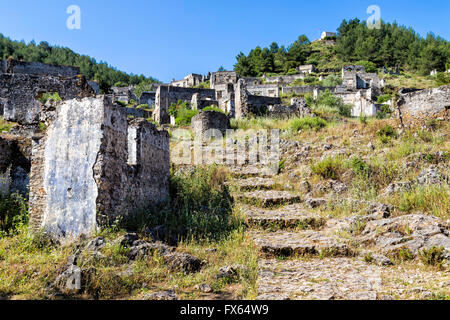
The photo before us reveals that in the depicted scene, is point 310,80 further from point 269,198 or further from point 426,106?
point 269,198

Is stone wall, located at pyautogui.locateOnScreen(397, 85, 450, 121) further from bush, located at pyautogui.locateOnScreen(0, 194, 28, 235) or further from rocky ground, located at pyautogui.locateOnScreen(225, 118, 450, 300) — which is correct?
bush, located at pyautogui.locateOnScreen(0, 194, 28, 235)

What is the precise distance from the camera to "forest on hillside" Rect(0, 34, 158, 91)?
7519 cm

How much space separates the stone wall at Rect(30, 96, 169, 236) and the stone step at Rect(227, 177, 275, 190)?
3.52 m

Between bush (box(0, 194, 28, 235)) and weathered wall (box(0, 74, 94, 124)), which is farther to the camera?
weathered wall (box(0, 74, 94, 124))

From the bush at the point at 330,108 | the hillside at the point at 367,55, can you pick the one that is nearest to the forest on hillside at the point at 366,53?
the hillside at the point at 367,55

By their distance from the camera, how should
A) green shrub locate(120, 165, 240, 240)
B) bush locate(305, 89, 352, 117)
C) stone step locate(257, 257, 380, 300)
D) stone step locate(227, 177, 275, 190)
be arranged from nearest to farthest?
stone step locate(257, 257, 380, 300)
green shrub locate(120, 165, 240, 240)
stone step locate(227, 177, 275, 190)
bush locate(305, 89, 352, 117)

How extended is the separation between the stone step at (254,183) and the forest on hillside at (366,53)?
2393 inches

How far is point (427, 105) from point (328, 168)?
5.58m

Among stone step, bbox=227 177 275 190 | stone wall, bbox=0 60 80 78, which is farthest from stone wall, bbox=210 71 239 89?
stone step, bbox=227 177 275 190

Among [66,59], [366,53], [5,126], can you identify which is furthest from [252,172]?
[66,59]

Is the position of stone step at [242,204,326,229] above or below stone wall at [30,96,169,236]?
below

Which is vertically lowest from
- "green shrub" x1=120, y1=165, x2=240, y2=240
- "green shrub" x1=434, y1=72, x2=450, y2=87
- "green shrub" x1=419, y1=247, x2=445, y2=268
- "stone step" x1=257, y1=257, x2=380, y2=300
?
"stone step" x1=257, y1=257, x2=380, y2=300

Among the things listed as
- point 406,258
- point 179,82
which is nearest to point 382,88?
point 179,82
